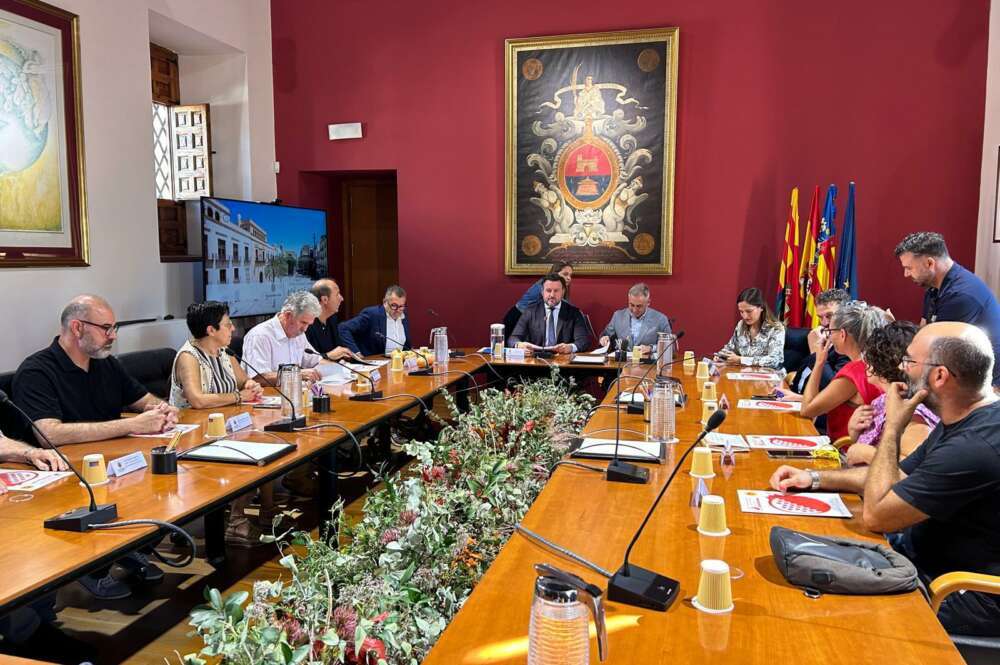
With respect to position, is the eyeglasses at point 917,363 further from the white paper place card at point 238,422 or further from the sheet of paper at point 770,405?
the white paper place card at point 238,422

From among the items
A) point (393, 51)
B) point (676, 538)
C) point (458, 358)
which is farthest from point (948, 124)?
point (676, 538)

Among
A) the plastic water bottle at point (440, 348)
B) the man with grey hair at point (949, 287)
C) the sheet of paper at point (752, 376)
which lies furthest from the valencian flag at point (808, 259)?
the plastic water bottle at point (440, 348)

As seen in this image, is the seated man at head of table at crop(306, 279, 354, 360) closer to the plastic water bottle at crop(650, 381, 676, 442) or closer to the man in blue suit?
the man in blue suit

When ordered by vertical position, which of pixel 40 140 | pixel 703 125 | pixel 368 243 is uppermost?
pixel 703 125

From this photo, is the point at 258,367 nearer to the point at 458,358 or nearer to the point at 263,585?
the point at 458,358

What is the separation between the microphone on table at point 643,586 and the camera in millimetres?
1401

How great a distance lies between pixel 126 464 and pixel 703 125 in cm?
504

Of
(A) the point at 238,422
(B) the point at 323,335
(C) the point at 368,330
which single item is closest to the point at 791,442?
(A) the point at 238,422

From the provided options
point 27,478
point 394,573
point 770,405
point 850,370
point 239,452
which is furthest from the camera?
point 770,405

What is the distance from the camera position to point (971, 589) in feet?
5.35

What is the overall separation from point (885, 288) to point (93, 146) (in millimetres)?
5762

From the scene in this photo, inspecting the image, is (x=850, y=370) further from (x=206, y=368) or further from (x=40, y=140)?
(x=40, y=140)

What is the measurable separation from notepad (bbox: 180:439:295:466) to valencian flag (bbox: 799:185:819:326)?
431 cm

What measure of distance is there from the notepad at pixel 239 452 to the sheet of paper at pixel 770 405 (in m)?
2.02
